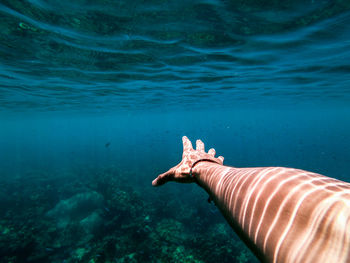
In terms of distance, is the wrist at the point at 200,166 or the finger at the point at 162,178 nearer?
the wrist at the point at 200,166

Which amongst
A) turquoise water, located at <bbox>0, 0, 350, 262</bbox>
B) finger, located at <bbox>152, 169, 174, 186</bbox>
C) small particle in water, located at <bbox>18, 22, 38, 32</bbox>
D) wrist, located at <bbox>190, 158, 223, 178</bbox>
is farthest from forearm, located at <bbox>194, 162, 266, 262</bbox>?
small particle in water, located at <bbox>18, 22, 38, 32</bbox>

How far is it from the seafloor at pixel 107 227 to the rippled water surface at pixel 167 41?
1143cm

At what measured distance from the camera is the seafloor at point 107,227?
9227 millimetres

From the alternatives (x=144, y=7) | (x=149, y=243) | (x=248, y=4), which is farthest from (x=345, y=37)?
(x=149, y=243)

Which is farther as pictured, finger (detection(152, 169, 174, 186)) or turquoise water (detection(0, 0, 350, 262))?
turquoise water (detection(0, 0, 350, 262))

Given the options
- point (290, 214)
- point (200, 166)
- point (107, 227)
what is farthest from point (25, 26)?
point (107, 227)

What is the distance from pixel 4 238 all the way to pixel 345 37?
77.4 ft

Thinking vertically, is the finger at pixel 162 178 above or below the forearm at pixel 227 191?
below

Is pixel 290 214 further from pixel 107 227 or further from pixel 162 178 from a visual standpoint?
pixel 107 227

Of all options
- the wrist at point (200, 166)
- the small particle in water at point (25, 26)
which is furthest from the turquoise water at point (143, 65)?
the wrist at point (200, 166)

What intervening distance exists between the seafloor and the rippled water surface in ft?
37.5

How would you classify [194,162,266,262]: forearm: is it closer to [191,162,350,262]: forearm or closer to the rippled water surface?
[191,162,350,262]: forearm

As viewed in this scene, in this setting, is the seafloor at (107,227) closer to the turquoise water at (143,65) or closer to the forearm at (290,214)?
the turquoise water at (143,65)

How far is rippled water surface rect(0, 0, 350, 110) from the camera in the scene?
736 centimetres
